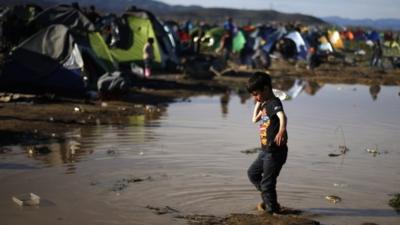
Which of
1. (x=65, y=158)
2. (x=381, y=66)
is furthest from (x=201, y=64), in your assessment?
(x=65, y=158)

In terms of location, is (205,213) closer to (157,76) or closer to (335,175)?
(335,175)

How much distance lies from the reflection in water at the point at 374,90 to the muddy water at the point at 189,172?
22.0 feet

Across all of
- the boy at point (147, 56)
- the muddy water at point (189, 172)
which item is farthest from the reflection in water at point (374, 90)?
the boy at point (147, 56)

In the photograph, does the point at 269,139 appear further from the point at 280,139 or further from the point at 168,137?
the point at 168,137

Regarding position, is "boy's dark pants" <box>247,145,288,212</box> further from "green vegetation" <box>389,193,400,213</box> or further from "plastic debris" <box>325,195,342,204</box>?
"green vegetation" <box>389,193,400,213</box>

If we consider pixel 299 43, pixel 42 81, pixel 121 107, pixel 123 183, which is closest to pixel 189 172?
pixel 123 183

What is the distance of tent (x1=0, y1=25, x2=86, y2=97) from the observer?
1725cm

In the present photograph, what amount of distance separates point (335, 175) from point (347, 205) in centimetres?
171

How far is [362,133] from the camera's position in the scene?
1420cm

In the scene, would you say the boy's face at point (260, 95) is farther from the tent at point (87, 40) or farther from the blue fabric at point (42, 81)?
the tent at point (87, 40)

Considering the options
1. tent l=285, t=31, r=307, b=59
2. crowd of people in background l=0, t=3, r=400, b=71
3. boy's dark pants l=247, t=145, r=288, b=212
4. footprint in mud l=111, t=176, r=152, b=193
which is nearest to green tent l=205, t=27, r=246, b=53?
crowd of people in background l=0, t=3, r=400, b=71

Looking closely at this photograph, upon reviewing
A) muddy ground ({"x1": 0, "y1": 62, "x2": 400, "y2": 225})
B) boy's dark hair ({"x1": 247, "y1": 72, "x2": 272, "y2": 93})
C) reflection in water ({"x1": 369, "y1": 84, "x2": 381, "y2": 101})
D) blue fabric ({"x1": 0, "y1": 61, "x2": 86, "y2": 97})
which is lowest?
reflection in water ({"x1": 369, "y1": 84, "x2": 381, "y2": 101})

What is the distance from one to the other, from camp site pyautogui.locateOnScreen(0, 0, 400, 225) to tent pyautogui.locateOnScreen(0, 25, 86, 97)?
0.03 meters

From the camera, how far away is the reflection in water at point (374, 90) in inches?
893
